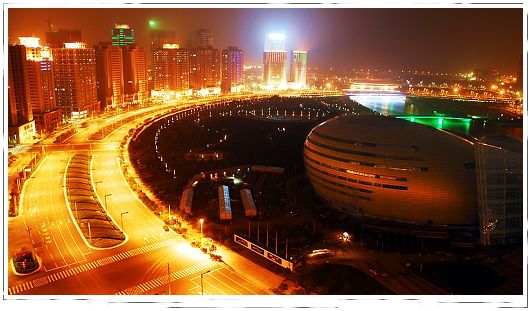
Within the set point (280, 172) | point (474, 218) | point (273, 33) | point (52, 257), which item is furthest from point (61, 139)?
point (273, 33)

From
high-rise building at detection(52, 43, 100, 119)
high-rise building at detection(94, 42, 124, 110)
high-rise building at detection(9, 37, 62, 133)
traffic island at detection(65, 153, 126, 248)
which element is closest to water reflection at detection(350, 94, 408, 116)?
→ high-rise building at detection(94, 42, 124, 110)

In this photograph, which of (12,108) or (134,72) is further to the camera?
(134,72)

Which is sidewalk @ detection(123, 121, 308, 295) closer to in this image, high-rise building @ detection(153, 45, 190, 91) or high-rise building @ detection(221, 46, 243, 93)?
high-rise building @ detection(153, 45, 190, 91)

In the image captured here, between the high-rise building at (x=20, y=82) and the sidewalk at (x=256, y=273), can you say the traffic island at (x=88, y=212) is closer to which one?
the sidewalk at (x=256, y=273)

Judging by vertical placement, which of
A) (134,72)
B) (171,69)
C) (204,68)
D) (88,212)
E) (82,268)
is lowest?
(82,268)

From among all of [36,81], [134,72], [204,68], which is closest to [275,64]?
[204,68]

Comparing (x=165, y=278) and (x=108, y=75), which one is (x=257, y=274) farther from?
(x=108, y=75)
